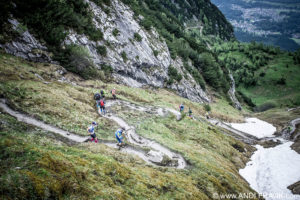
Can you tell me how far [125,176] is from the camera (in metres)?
13.4

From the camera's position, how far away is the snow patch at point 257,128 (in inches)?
1933

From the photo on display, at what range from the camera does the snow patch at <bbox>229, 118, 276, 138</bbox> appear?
49094 millimetres

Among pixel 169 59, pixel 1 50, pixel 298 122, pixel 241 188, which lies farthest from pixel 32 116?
pixel 298 122

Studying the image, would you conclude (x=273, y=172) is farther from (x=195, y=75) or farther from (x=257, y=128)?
(x=195, y=75)

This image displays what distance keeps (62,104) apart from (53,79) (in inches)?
429

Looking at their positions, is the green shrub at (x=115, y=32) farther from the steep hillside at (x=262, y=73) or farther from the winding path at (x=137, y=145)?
the steep hillside at (x=262, y=73)

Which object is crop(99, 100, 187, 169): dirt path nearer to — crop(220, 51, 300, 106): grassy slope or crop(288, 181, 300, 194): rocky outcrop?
crop(288, 181, 300, 194): rocky outcrop

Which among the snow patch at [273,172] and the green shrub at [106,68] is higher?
the green shrub at [106,68]

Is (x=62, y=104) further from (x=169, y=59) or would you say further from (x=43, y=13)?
(x=169, y=59)

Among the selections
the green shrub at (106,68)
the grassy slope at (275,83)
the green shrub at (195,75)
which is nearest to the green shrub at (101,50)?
the green shrub at (106,68)

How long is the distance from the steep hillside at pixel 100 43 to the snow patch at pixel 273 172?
3821cm

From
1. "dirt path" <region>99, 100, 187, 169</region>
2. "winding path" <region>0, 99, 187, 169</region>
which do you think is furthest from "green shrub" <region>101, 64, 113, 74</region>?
"winding path" <region>0, 99, 187, 169</region>

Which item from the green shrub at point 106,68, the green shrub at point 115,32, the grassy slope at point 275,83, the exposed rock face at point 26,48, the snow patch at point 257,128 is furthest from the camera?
the grassy slope at point 275,83

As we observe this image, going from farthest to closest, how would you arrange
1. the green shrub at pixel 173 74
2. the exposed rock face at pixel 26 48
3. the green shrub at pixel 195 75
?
the green shrub at pixel 195 75, the green shrub at pixel 173 74, the exposed rock face at pixel 26 48
